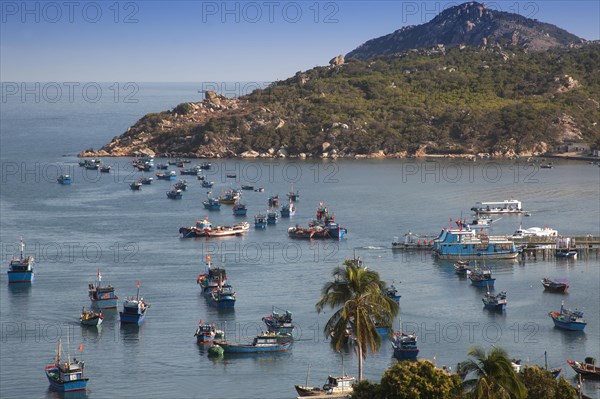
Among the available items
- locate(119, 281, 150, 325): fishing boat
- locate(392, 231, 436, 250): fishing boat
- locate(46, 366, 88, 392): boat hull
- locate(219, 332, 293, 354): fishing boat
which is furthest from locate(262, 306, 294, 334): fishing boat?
locate(392, 231, 436, 250): fishing boat

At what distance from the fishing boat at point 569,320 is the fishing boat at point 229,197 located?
45893 mm

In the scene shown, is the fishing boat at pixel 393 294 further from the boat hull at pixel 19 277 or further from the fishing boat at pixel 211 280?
the boat hull at pixel 19 277

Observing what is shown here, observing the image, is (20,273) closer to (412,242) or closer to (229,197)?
(412,242)

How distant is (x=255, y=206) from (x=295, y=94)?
253ft

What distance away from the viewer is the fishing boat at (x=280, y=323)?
147ft

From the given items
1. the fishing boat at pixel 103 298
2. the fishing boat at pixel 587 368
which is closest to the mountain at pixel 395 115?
the fishing boat at pixel 103 298

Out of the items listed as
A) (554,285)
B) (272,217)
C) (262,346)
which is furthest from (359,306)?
(272,217)

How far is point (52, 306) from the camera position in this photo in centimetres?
5044

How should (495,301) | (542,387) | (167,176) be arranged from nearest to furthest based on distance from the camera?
(542,387)
(495,301)
(167,176)

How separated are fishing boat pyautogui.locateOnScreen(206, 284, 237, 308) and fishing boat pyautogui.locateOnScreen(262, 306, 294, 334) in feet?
13.5

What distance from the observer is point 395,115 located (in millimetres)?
150500

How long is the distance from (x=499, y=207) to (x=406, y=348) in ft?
149

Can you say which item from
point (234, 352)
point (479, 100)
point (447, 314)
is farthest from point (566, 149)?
point (234, 352)

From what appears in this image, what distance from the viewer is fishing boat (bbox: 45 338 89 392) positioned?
38022mm
